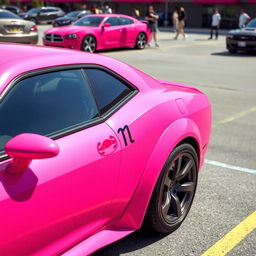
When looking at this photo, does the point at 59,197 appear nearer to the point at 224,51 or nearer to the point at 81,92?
the point at 81,92

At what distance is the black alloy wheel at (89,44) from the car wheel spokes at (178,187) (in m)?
12.8

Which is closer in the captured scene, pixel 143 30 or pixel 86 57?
pixel 86 57

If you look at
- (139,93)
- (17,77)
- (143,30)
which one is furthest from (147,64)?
(17,77)

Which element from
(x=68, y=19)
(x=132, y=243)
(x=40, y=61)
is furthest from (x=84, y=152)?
(x=68, y=19)

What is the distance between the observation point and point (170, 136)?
3162 mm

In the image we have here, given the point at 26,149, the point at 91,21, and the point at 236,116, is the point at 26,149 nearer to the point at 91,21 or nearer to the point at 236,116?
the point at 236,116

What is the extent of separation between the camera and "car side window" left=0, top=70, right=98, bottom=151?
2279 millimetres

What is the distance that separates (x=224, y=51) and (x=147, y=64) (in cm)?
591

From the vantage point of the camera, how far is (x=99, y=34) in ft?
53.5

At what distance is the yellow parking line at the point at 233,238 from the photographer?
3179mm

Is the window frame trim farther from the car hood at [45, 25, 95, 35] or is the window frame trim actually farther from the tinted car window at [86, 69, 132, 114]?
the car hood at [45, 25, 95, 35]

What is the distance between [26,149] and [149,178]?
3.93ft

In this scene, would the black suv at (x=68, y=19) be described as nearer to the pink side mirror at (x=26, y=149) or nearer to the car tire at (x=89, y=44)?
the car tire at (x=89, y=44)

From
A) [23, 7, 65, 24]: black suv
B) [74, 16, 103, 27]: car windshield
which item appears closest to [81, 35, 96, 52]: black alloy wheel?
[74, 16, 103, 27]: car windshield
